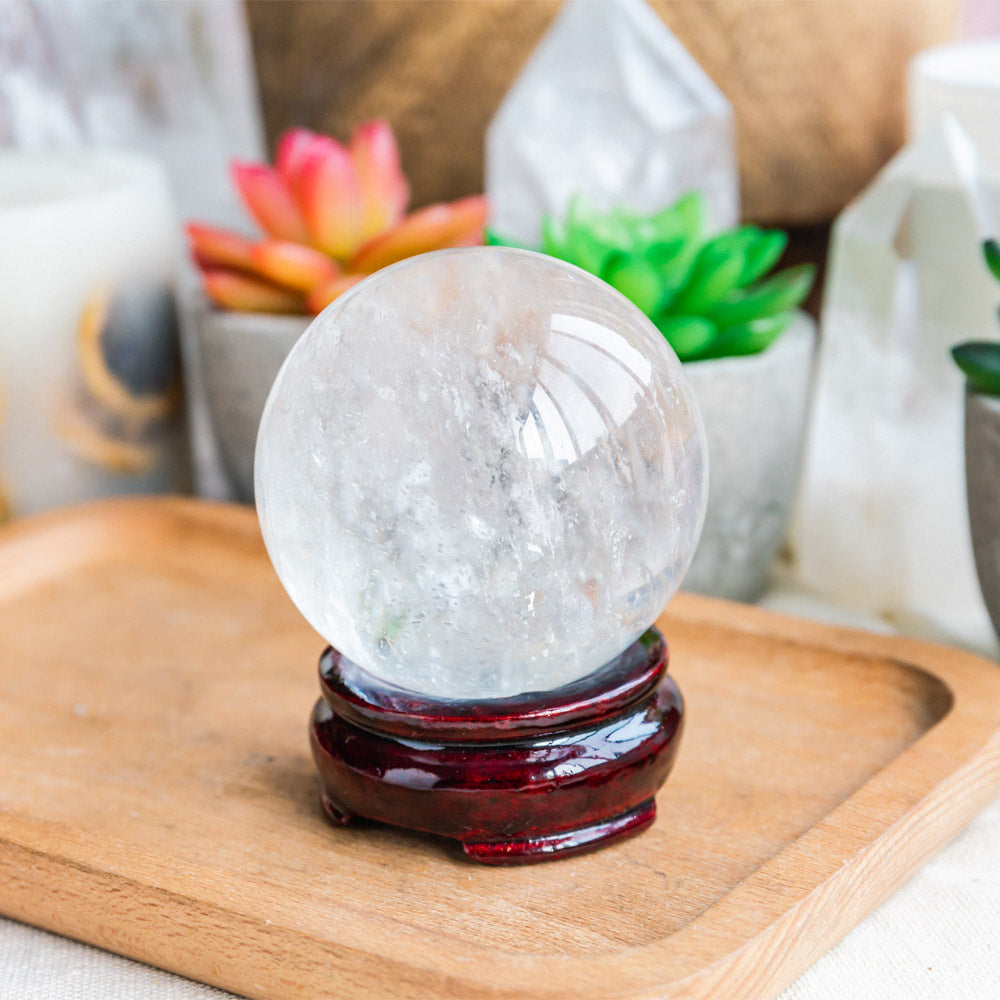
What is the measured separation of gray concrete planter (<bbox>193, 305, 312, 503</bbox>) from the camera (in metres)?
0.62

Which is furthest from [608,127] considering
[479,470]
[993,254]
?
[479,470]

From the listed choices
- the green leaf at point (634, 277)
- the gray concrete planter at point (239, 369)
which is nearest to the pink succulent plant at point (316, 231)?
the gray concrete planter at point (239, 369)

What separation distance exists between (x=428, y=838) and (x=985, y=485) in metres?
0.24

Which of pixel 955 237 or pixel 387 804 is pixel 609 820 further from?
pixel 955 237

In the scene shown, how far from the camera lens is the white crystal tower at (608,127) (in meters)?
0.71

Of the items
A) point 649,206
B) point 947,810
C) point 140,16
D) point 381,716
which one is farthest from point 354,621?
point 140,16

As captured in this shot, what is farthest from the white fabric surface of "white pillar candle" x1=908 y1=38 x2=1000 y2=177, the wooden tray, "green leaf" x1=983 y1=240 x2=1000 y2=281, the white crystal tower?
Answer: the white crystal tower

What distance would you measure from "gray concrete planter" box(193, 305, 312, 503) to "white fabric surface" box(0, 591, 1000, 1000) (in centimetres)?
29

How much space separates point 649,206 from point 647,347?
0.40m

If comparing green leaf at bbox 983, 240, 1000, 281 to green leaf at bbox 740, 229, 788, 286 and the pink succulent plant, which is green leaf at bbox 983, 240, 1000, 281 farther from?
the pink succulent plant

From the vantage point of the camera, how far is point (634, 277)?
0.53m

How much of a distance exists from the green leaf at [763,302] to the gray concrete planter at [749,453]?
0.7 inches

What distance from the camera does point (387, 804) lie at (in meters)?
0.38

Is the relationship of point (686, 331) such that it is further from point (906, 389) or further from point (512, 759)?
point (512, 759)
